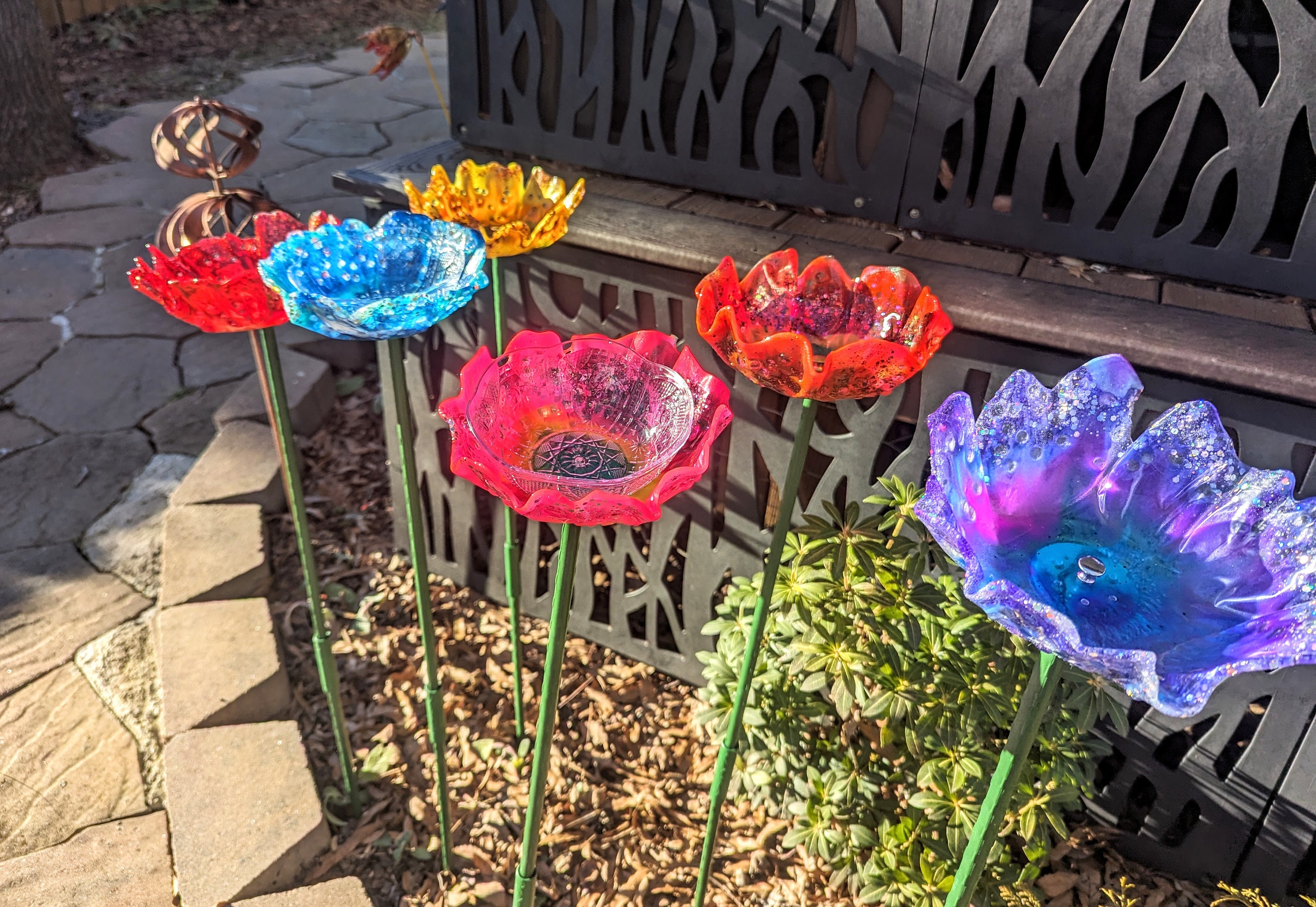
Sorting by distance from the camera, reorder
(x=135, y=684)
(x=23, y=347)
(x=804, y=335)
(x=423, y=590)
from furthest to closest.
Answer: (x=23, y=347) < (x=135, y=684) < (x=423, y=590) < (x=804, y=335)

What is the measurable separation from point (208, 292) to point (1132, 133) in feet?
5.87

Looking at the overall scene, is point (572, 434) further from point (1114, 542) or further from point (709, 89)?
point (709, 89)

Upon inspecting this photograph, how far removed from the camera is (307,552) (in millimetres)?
1777

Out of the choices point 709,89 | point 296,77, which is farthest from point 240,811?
point 296,77

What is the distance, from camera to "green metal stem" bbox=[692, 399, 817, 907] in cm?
133

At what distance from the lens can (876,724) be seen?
204cm

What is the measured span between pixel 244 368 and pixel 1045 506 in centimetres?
337

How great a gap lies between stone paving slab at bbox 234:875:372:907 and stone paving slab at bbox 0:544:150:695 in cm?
110

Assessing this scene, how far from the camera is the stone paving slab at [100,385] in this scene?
336 cm

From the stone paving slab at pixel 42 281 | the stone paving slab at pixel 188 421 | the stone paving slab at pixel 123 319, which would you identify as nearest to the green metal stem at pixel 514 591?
the stone paving slab at pixel 188 421

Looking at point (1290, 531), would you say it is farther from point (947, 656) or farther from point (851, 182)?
point (851, 182)

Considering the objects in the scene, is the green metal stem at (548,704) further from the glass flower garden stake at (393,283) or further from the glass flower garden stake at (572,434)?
the glass flower garden stake at (393,283)

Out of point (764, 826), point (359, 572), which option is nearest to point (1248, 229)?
point (764, 826)

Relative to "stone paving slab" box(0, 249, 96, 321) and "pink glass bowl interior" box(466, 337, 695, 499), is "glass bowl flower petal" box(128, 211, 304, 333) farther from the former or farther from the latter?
"stone paving slab" box(0, 249, 96, 321)
